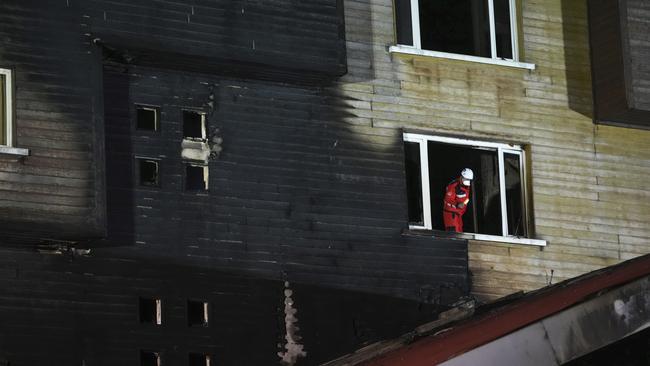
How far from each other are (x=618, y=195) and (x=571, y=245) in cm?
125

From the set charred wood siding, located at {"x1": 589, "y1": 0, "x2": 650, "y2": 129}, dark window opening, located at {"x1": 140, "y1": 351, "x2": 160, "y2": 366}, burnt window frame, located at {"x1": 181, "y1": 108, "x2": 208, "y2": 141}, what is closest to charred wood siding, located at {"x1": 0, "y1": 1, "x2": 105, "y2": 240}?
burnt window frame, located at {"x1": 181, "y1": 108, "x2": 208, "y2": 141}

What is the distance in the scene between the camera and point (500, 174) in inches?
1029

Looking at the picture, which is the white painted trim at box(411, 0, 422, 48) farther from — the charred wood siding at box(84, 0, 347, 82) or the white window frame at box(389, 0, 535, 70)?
the charred wood siding at box(84, 0, 347, 82)

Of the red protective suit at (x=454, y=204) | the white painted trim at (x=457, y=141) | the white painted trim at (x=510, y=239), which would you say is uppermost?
the white painted trim at (x=457, y=141)

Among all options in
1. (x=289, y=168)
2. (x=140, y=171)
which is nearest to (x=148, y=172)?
(x=140, y=171)

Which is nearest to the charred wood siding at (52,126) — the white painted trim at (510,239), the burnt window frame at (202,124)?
the burnt window frame at (202,124)

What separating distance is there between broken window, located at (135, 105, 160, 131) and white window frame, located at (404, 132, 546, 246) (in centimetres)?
386

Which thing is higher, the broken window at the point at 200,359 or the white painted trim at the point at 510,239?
the white painted trim at the point at 510,239

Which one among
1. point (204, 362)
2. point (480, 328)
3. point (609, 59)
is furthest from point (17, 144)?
point (609, 59)

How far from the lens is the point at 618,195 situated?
2695cm

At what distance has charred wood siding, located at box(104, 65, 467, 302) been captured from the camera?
23.0 m

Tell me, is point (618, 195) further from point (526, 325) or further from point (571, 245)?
point (526, 325)

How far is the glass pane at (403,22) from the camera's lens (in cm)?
2581

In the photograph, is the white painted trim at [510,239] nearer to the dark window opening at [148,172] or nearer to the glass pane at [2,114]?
the dark window opening at [148,172]
